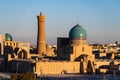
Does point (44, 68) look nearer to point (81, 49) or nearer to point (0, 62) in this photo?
point (81, 49)

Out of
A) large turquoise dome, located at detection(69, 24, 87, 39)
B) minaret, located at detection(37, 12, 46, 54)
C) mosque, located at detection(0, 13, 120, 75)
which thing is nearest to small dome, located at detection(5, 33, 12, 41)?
mosque, located at detection(0, 13, 120, 75)

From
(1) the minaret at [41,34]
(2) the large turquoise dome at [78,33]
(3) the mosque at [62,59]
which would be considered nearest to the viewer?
(3) the mosque at [62,59]

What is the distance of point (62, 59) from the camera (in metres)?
66.9

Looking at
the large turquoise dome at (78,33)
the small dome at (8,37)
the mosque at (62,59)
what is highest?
the small dome at (8,37)

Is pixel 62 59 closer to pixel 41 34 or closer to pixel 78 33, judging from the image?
pixel 78 33

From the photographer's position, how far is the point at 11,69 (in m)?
66.6

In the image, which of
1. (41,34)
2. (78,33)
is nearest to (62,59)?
(78,33)

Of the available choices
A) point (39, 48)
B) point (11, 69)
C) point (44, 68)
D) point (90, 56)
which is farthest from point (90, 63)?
point (39, 48)

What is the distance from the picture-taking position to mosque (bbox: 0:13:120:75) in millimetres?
59188

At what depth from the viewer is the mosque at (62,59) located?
59.2 metres

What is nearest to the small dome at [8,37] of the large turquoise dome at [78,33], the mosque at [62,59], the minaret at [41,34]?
the mosque at [62,59]

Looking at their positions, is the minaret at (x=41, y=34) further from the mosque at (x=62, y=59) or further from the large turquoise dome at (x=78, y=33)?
the large turquoise dome at (x=78, y=33)

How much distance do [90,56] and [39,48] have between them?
17958 mm

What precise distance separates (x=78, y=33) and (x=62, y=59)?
15.2 ft
